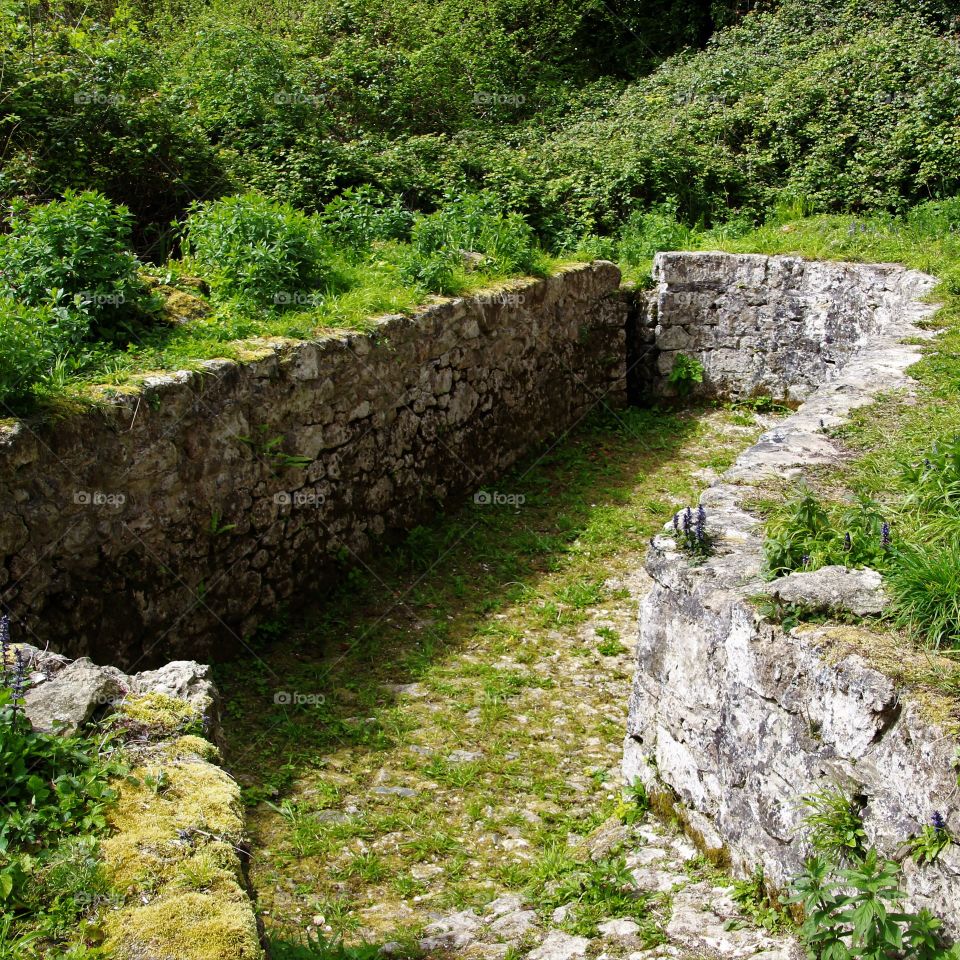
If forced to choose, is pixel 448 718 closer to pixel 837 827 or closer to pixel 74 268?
pixel 837 827

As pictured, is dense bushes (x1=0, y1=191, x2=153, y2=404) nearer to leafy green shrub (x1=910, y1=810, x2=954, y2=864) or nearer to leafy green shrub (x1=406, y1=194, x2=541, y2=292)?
leafy green shrub (x1=406, y1=194, x2=541, y2=292)

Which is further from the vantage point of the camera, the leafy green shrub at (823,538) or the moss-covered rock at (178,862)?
the leafy green shrub at (823,538)

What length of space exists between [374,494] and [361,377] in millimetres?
887

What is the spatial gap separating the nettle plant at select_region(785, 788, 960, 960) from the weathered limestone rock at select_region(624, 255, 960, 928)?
0.06 m

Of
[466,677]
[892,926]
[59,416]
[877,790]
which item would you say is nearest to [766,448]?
[466,677]

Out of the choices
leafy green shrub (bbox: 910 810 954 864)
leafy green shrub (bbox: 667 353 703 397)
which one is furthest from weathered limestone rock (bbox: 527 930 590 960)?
leafy green shrub (bbox: 667 353 703 397)

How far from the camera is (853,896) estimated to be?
3078 millimetres

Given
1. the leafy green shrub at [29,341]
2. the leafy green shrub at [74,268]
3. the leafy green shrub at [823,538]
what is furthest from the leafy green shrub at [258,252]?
the leafy green shrub at [823,538]

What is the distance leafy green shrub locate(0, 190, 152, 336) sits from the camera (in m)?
5.95

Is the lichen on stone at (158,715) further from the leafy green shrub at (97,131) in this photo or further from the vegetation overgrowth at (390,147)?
the leafy green shrub at (97,131)

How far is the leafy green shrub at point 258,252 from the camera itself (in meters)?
7.03

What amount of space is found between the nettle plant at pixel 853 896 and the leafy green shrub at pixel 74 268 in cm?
489

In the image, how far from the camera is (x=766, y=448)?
5.53 m

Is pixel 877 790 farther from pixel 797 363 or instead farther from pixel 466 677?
pixel 797 363
